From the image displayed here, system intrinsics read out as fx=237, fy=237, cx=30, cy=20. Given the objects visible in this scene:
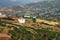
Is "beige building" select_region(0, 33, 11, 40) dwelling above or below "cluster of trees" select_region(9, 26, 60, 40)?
above

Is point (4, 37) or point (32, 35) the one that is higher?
point (4, 37)

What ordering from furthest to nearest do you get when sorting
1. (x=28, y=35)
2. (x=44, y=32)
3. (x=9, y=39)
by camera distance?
(x=44, y=32) → (x=28, y=35) → (x=9, y=39)

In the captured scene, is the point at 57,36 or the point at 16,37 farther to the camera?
the point at 57,36

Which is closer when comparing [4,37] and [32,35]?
[4,37]

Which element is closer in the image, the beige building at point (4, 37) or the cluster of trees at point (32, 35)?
the beige building at point (4, 37)

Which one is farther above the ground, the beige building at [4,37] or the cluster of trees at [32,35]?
the beige building at [4,37]

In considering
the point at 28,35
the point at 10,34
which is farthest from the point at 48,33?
the point at 10,34

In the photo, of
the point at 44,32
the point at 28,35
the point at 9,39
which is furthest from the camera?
the point at 44,32

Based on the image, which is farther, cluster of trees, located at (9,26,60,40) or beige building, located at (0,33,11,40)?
cluster of trees, located at (9,26,60,40)

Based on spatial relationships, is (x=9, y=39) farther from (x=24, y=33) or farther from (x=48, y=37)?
(x=48, y=37)
